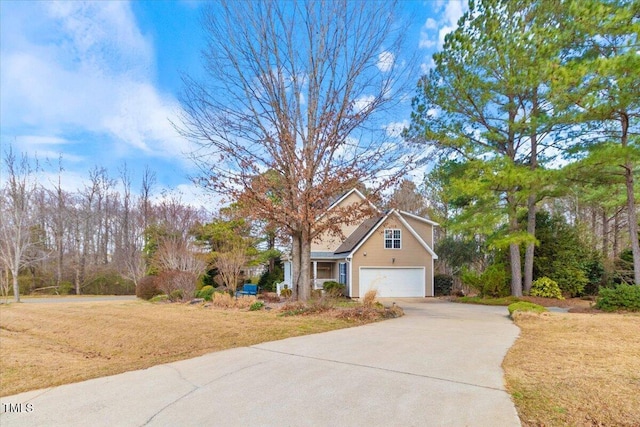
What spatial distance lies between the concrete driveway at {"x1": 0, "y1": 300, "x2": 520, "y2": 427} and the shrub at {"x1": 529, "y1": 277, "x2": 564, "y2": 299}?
1361cm

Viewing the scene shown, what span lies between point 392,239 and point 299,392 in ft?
62.6

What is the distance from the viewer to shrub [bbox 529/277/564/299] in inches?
732

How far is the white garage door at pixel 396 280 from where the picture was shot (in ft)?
74.7

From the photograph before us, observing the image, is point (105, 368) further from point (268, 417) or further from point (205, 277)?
point (205, 277)

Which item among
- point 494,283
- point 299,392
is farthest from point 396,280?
point 299,392

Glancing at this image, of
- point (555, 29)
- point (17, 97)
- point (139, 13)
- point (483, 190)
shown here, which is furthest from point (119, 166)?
point (555, 29)

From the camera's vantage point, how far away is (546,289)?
1870 cm

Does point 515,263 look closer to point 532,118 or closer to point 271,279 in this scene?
point 532,118

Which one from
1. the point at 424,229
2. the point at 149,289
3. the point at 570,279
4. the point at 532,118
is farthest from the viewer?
the point at 424,229

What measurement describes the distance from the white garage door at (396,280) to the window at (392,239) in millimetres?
1329

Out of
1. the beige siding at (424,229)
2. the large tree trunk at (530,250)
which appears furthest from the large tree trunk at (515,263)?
the beige siding at (424,229)

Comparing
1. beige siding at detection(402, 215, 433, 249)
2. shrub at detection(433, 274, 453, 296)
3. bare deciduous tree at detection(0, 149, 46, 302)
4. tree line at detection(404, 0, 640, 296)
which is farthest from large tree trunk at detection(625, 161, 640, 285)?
bare deciduous tree at detection(0, 149, 46, 302)

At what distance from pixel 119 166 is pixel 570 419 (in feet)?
127

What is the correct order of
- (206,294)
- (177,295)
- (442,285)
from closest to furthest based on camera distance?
1. (206,294)
2. (177,295)
3. (442,285)
